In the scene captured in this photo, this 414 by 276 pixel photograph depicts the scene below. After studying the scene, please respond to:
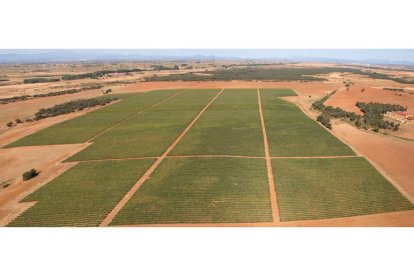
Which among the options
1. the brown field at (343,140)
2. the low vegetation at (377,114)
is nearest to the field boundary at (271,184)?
the brown field at (343,140)

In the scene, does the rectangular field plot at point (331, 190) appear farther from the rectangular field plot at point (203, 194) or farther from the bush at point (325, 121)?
the bush at point (325, 121)

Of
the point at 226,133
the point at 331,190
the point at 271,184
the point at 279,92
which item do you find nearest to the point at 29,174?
the point at 271,184

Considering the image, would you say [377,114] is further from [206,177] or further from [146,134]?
[146,134]

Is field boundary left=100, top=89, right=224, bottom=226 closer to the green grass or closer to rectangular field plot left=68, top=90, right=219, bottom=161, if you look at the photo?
rectangular field plot left=68, top=90, right=219, bottom=161

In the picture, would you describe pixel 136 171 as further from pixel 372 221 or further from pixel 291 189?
pixel 372 221

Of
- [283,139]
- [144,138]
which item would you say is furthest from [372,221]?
[144,138]

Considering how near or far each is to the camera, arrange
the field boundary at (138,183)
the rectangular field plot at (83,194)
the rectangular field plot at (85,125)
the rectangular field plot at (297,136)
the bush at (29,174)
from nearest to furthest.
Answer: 1. the rectangular field plot at (83,194)
2. the field boundary at (138,183)
3. the bush at (29,174)
4. the rectangular field plot at (297,136)
5. the rectangular field plot at (85,125)

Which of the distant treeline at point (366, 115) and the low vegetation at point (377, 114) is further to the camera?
the distant treeline at point (366, 115)
